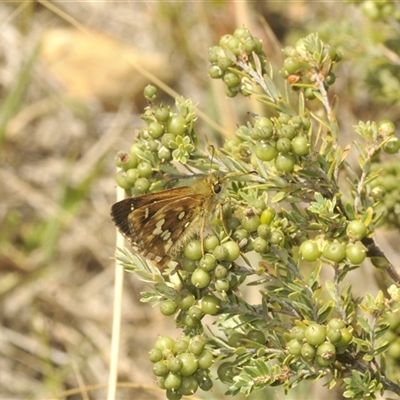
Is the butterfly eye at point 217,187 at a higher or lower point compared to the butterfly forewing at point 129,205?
lower

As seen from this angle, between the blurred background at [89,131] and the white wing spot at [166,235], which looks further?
the blurred background at [89,131]

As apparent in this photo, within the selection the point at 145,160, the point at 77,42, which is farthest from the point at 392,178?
the point at 77,42

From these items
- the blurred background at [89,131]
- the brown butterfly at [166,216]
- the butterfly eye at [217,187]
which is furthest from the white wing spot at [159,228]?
the blurred background at [89,131]

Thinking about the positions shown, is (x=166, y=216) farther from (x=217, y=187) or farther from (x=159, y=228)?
(x=217, y=187)

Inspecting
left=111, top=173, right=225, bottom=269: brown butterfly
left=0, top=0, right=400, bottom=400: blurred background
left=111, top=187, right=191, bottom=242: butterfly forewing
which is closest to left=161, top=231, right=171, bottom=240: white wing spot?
left=111, top=173, right=225, bottom=269: brown butterfly

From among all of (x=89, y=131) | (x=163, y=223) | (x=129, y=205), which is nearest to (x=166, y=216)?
(x=163, y=223)

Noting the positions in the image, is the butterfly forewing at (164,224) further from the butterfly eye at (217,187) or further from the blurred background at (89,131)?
the blurred background at (89,131)

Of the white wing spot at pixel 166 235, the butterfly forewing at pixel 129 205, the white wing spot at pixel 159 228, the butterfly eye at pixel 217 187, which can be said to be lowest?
the white wing spot at pixel 166 235
